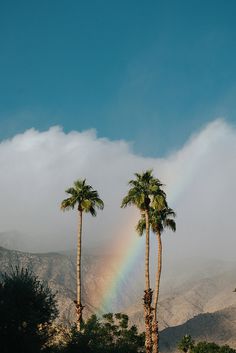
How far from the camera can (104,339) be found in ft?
213

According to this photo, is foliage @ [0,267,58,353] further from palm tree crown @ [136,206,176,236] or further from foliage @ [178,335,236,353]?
foliage @ [178,335,236,353]

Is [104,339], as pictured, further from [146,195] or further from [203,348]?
[203,348]

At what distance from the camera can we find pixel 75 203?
53.1 m

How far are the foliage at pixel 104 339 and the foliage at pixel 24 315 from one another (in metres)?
3.52

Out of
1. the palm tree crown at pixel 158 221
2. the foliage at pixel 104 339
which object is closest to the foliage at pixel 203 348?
the foliage at pixel 104 339

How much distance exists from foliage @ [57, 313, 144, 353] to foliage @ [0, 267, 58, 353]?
11.6 ft

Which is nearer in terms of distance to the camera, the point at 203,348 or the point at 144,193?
the point at 144,193

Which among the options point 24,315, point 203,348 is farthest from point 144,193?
point 203,348

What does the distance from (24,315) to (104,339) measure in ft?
98.0

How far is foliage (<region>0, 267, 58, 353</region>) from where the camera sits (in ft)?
119

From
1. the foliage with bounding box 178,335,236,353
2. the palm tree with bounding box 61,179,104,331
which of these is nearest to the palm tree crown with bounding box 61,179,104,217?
the palm tree with bounding box 61,179,104,331

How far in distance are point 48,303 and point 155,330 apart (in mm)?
12172

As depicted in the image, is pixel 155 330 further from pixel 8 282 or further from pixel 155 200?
pixel 8 282

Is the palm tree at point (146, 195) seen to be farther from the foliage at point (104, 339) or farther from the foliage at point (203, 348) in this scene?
the foliage at point (203, 348)
